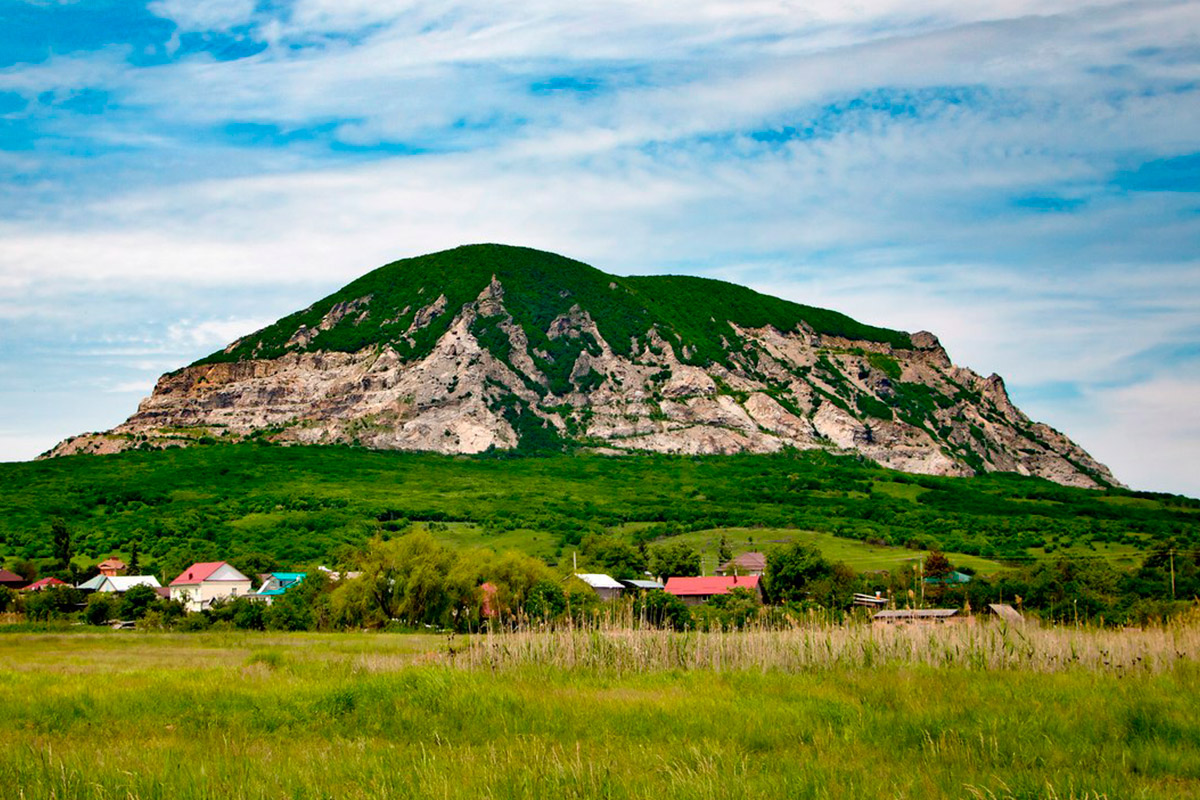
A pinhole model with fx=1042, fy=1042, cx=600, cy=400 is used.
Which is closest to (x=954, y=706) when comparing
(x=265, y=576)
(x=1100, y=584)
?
(x=1100, y=584)

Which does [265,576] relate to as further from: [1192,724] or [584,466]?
[584,466]

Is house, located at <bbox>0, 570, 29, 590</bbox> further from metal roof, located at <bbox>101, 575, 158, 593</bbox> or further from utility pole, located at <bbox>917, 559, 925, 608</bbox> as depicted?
utility pole, located at <bbox>917, 559, 925, 608</bbox>

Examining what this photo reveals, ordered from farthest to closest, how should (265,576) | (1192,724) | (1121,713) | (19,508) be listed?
1. (19,508)
2. (265,576)
3. (1121,713)
4. (1192,724)

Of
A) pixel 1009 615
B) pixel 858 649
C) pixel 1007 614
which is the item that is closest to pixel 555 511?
pixel 1007 614

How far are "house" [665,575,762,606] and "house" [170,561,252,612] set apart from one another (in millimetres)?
33631

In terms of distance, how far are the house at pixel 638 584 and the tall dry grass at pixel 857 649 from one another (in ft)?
167

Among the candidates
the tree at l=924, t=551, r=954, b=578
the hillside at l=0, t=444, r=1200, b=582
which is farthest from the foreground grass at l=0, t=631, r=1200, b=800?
the hillside at l=0, t=444, r=1200, b=582

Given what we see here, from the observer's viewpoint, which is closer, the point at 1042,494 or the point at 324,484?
the point at 324,484

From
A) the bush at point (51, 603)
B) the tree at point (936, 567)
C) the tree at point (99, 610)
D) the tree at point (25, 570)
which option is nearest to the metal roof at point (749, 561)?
the tree at point (936, 567)

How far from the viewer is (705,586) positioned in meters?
76.8

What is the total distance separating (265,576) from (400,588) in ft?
132

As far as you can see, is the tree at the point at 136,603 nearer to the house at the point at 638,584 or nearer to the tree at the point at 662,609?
the house at the point at 638,584

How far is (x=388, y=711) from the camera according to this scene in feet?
56.6

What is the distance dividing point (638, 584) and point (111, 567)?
175 feet
